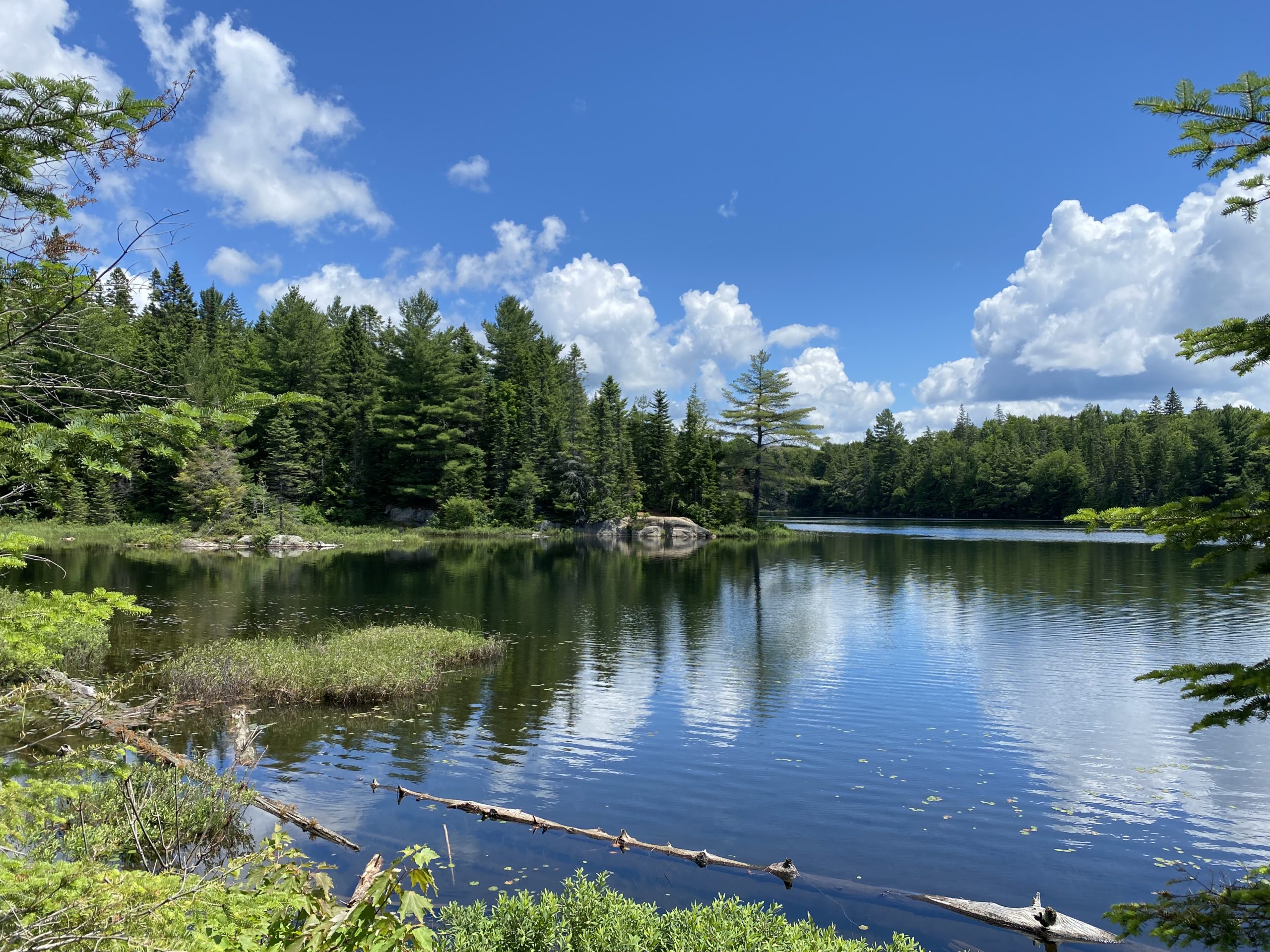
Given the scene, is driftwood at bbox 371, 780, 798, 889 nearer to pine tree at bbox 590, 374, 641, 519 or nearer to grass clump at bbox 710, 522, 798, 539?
pine tree at bbox 590, 374, 641, 519

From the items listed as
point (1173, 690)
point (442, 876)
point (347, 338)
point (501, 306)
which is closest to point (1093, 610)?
point (1173, 690)

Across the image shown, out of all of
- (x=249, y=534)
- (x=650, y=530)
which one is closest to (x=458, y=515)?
(x=249, y=534)

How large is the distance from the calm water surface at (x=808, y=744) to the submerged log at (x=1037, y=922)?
0.15 metres

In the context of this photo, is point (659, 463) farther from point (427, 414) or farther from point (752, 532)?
point (427, 414)

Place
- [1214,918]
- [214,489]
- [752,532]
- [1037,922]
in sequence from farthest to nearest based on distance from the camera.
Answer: [752,532], [214,489], [1037,922], [1214,918]

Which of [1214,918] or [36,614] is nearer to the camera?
[1214,918]

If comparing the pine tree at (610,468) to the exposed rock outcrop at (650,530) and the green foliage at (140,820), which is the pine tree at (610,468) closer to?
the exposed rock outcrop at (650,530)

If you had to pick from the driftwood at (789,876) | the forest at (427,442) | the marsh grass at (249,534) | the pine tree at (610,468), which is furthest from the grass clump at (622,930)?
the pine tree at (610,468)

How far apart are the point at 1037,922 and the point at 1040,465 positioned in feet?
363

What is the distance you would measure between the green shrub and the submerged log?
58.4 metres

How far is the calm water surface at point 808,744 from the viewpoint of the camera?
358 inches

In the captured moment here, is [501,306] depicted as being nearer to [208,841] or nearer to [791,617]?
[791,617]

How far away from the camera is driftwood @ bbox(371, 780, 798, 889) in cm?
882

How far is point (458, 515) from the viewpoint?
208ft
